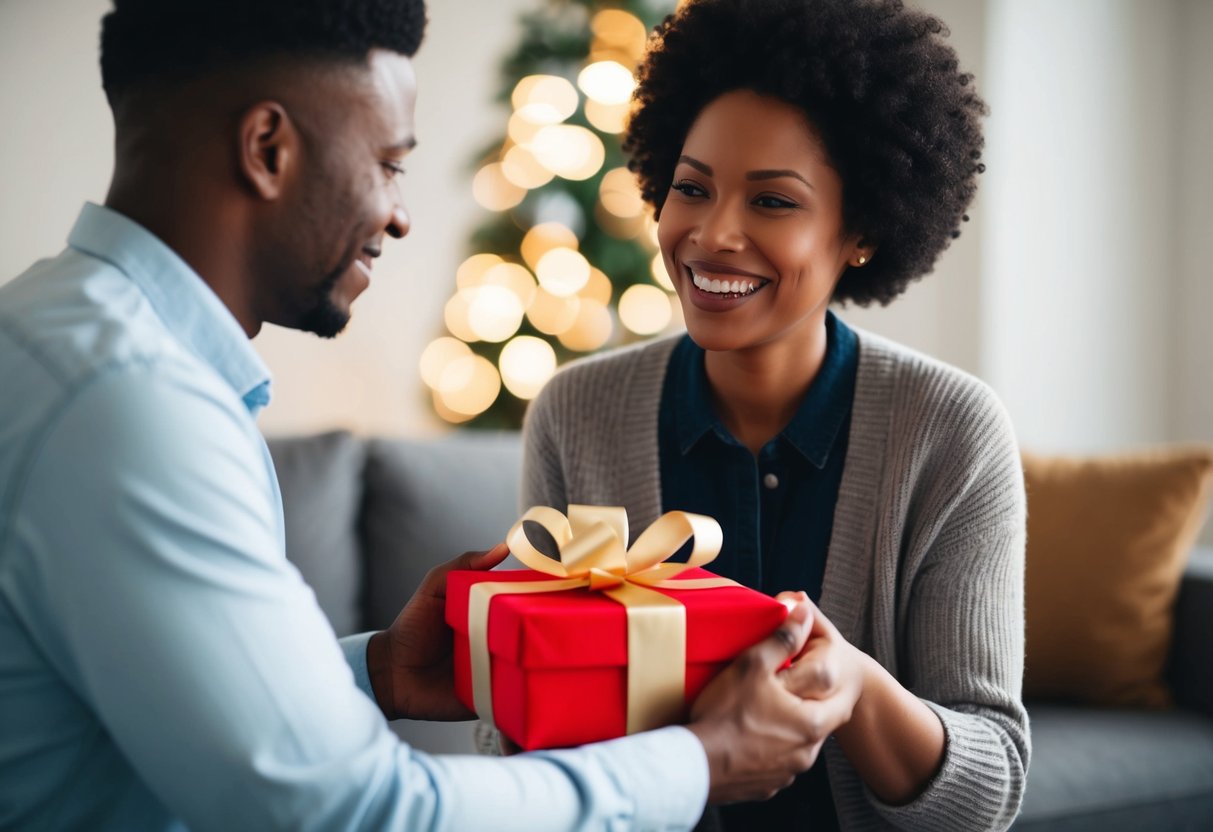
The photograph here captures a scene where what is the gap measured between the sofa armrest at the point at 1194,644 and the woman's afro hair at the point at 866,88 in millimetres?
1178

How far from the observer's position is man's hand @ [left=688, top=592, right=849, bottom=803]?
0.85 meters

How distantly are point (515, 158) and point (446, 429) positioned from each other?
872 mm

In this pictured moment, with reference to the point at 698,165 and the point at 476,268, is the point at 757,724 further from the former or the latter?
the point at 476,268

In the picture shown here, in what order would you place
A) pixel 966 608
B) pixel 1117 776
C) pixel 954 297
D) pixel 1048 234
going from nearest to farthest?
pixel 966 608
pixel 1117 776
pixel 1048 234
pixel 954 297

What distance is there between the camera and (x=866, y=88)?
4.48 ft

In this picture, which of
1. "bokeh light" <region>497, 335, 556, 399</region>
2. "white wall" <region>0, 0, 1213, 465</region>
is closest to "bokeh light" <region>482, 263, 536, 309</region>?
"bokeh light" <region>497, 335, 556, 399</region>

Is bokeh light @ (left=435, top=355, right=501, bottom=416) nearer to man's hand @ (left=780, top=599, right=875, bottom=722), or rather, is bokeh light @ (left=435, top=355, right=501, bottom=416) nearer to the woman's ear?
the woman's ear

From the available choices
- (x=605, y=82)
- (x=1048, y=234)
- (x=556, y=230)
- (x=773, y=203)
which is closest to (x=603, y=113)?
(x=605, y=82)

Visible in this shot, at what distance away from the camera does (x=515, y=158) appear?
327cm

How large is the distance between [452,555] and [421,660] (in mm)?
1054

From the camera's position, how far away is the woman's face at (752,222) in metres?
1.33

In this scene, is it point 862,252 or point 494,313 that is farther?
point 494,313

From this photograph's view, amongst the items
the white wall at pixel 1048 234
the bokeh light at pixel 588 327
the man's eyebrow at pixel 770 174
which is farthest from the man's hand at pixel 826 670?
the white wall at pixel 1048 234

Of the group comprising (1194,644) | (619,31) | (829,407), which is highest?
(619,31)
